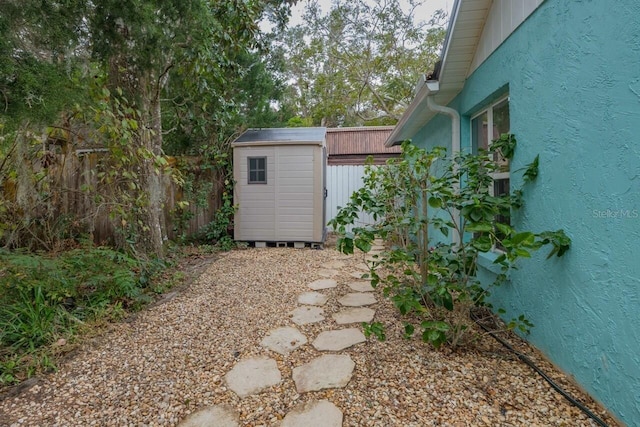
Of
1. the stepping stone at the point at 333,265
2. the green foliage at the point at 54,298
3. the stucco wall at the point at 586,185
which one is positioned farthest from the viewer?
the stepping stone at the point at 333,265

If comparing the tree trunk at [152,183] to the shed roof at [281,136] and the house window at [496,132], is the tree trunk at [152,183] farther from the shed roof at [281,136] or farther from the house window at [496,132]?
the house window at [496,132]

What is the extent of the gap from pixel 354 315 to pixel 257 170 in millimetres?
3999

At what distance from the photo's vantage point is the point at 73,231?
16.5 feet

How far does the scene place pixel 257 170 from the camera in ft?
20.4

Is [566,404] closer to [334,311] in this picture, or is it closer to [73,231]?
[334,311]

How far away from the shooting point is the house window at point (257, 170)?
6203 millimetres

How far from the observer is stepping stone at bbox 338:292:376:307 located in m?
3.26

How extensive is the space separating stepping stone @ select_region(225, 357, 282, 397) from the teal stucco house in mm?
1686

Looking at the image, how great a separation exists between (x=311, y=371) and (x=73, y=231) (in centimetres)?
485

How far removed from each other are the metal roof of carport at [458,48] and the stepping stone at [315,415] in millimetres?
3136

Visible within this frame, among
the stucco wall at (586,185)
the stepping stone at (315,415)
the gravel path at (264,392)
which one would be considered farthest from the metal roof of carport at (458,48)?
the stepping stone at (315,415)

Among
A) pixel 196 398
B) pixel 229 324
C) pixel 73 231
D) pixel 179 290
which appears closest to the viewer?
pixel 196 398

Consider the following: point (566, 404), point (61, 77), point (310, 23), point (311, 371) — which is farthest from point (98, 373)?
point (310, 23)

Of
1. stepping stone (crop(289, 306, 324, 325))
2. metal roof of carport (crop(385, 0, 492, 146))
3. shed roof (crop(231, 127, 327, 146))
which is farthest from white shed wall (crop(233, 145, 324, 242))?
stepping stone (crop(289, 306, 324, 325))
